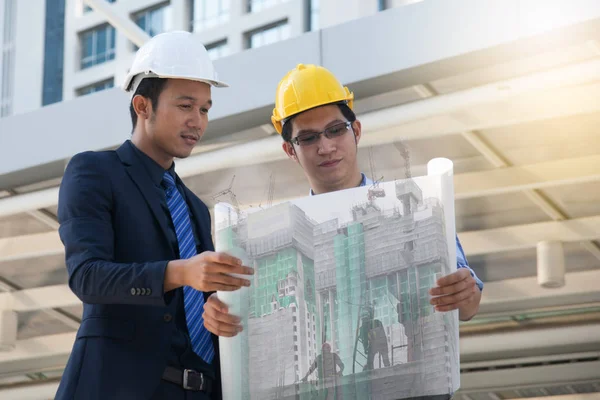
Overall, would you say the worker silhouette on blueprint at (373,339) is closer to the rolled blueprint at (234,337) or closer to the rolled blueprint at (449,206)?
the rolled blueprint at (449,206)

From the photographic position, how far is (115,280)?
9.49ft

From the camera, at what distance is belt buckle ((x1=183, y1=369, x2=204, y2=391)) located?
304 cm

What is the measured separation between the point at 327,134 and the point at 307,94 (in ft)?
0.67

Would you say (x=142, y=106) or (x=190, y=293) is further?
(x=142, y=106)

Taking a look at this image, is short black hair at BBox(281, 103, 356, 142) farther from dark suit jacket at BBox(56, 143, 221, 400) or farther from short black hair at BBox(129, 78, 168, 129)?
dark suit jacket at BBox(56, 143, 221, 400)

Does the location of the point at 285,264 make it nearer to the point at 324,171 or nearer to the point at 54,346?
the point at 324,171

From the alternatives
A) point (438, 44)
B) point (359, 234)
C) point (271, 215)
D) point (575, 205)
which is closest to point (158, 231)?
point (271, 215)

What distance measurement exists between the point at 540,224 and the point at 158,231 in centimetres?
727

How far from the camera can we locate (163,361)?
9.93 feet

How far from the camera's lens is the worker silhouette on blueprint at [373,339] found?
9.34 feet

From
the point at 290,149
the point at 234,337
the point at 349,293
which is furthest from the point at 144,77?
the point at 349,293

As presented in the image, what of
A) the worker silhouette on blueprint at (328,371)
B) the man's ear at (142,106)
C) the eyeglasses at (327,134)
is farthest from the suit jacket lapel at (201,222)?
the worker silhouette on blueprint at (328,371)

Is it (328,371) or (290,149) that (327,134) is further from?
(328,371)

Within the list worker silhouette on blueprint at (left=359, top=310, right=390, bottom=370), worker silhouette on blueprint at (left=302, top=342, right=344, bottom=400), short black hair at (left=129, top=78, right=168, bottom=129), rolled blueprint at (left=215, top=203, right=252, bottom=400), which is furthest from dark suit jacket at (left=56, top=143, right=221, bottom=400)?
worker silhouette on blueprint at (left=359, top=310, right=390, bottom=370)
